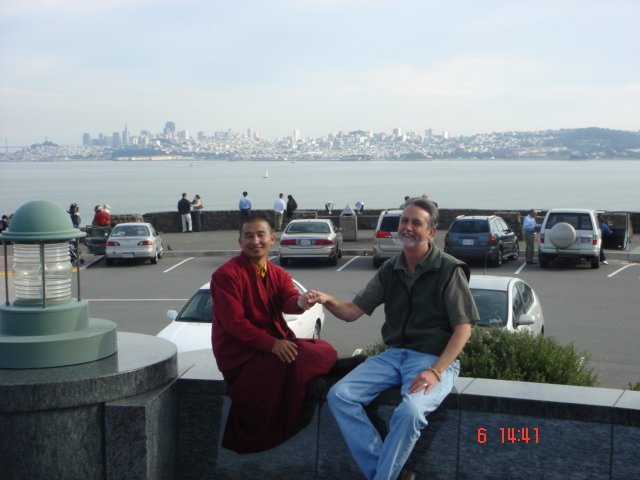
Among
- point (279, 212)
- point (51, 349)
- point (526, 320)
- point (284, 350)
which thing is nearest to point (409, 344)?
point (284, 350)

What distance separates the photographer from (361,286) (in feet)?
61.7

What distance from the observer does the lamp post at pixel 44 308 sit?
436 cm

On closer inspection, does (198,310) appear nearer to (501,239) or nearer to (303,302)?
(303,302)

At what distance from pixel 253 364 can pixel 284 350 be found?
24cm

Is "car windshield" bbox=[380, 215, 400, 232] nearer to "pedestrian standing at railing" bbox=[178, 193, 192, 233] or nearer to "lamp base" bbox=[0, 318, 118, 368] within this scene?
"pedestrian standing at railing" bbox=[178, 193, 192, 233]

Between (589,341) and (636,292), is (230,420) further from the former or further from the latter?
(636,292)

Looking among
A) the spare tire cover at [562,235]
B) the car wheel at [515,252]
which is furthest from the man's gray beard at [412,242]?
the car wheel at [515,252]

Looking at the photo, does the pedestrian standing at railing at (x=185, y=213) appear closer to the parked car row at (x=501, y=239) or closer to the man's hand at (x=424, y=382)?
the parked car row at (x=501, y=239)

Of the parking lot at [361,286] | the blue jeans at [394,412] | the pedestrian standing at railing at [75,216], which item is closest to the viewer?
the blue jeans at [394,412]

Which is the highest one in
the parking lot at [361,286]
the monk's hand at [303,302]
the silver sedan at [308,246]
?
the monk's hand at [303,302]

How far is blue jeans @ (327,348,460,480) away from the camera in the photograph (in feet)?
13.3

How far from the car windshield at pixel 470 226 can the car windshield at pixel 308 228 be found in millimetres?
3886
